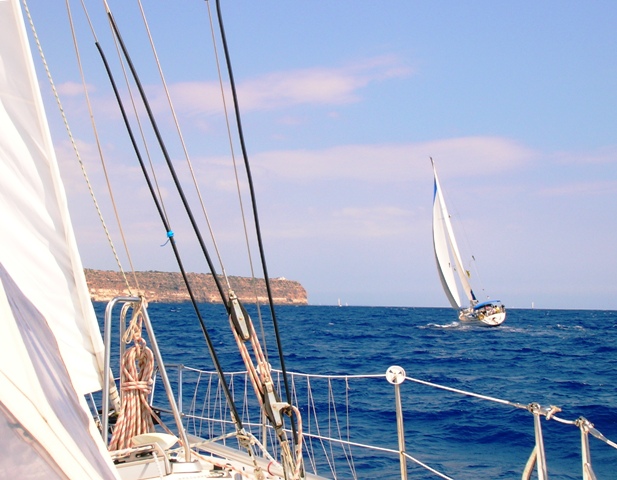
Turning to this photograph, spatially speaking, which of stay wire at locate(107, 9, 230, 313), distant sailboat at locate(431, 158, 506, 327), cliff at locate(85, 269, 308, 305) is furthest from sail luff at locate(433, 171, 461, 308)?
stay wire at locate(107, 9, 230, 313)

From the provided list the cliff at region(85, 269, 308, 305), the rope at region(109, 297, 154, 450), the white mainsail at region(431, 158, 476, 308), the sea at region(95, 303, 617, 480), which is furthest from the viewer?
the cliff at region(85, 269, 308, 305)

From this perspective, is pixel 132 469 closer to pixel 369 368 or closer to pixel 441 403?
pixel 441 403

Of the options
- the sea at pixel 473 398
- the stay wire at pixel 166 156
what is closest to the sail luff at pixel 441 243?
the sea at pixel 473 398

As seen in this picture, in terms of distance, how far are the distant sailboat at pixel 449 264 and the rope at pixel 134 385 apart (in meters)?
44.3

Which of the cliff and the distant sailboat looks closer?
the distant sailboat

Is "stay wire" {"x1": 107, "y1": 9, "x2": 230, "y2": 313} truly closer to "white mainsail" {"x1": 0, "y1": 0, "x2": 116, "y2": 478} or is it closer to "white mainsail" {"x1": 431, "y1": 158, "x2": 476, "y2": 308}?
"white mainsail" {"x1": 0, "y1": 0, "x2": 116, "y2": 478}

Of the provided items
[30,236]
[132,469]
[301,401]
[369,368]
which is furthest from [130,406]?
[369,368]

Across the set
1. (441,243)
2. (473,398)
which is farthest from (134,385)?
(441,243)

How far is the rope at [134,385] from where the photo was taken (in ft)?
11.7

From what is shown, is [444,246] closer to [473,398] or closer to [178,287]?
[473,398]

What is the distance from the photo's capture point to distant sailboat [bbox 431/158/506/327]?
155 ft

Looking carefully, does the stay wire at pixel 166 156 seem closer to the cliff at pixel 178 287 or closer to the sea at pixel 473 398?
the sea at pixel 473 398

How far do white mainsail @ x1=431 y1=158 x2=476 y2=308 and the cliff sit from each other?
121 ft

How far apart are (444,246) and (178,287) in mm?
80756
